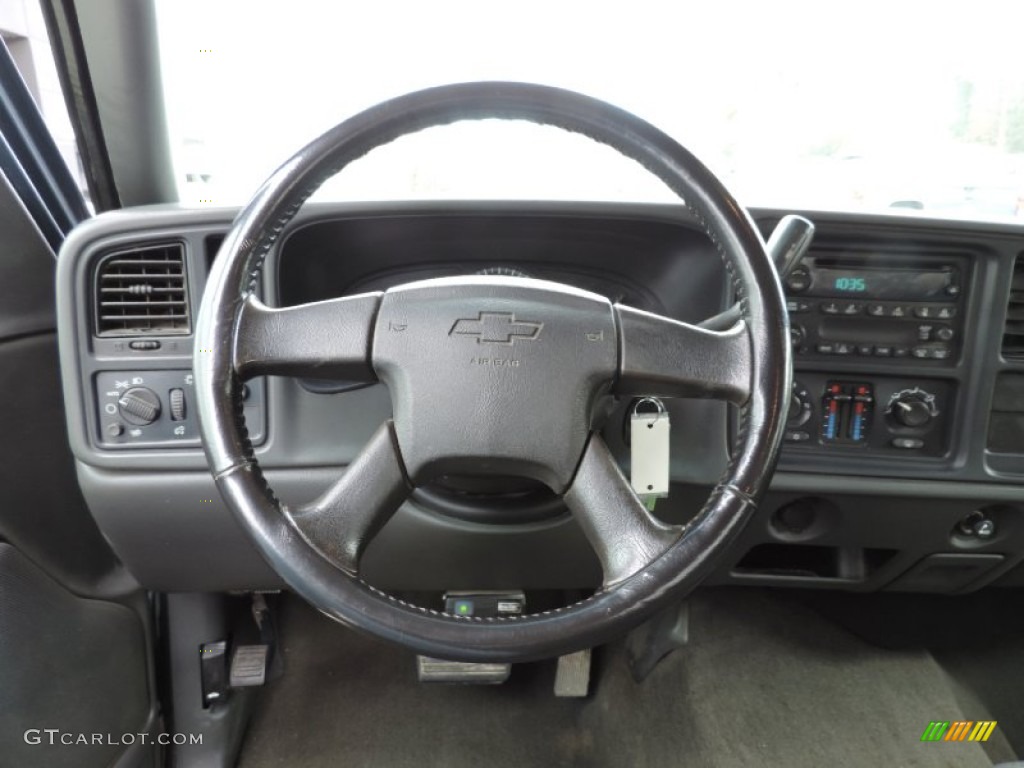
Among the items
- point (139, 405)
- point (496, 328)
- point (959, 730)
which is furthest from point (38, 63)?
point (959, 730)

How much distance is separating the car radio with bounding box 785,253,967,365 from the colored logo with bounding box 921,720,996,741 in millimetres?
897

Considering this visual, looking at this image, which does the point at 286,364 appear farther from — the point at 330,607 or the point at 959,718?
the point at 959,718

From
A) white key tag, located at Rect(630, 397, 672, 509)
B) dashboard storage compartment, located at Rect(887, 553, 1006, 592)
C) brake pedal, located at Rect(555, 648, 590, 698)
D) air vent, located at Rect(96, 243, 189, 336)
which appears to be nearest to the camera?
white key tag, located at Rect(630, 397, 672, 509)

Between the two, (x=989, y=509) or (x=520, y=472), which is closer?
(x=520, y=472)

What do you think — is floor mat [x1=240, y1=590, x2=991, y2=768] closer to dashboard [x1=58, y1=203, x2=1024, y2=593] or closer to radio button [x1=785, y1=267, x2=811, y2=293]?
dashboard [x1=58, y1=203, x2=1024, y2=593]

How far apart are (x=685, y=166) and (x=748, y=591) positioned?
4.67 feet

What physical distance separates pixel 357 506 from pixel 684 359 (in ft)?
1.28

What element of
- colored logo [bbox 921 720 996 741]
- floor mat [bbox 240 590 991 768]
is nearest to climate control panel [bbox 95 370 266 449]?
floor mat [bbox 240 590 991 768]

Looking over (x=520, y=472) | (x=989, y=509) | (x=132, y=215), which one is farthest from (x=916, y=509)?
(x=132, y=215)

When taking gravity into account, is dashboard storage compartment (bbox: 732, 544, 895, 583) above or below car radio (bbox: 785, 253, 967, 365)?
below

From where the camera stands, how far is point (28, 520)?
4.08ft

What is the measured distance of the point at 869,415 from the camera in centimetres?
131

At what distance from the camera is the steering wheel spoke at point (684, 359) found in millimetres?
809
